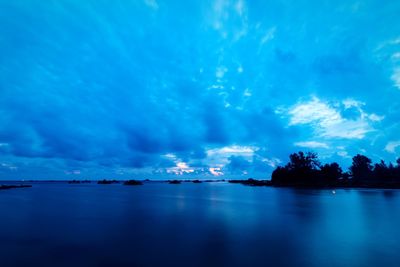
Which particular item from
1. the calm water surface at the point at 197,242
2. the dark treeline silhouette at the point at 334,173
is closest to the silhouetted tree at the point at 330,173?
the dark treeline silhouette at the point at 334,173

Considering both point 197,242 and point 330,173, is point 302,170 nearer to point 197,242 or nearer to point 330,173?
point 330,173

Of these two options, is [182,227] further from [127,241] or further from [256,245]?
[256,245]

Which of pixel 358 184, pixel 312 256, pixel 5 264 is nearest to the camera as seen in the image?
pixel 5 264

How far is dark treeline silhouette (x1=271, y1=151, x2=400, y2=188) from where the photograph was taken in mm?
118938

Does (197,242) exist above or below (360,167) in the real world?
below

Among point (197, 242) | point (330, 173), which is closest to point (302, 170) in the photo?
point (330, 173)

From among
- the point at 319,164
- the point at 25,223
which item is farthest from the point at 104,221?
the point at 319,164

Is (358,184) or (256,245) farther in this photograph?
(358,184)

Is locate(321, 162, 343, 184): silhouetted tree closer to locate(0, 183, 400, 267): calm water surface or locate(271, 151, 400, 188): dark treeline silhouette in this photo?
locate(271, 151, 400, 188): dark treeline silhouette

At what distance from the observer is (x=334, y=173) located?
126625mm

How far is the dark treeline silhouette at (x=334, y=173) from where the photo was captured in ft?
390

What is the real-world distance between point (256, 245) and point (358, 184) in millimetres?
125104

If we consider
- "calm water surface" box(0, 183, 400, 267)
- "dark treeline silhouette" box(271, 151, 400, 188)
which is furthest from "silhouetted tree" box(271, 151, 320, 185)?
"calm water surface" box(0, 183, 400, 267)

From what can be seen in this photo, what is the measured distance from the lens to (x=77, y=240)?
17203 millimetres
